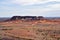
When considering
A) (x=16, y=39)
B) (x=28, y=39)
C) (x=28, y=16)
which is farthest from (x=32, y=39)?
(x=28, y=16)

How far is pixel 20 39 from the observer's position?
26281 millimetres

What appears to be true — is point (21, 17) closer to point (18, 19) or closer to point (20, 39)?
point (18, 19)

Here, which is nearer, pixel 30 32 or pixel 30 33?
pixel 30 33

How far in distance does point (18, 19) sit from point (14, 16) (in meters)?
3.17

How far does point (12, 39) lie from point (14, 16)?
3677cm

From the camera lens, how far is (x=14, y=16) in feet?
205

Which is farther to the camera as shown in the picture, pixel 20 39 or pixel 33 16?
pixel 33 16

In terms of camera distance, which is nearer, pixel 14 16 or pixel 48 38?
pixel 48 38

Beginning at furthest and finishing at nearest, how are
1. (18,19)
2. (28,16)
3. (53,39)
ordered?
(28,16), (18,19), (53,39)

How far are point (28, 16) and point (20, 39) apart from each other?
37904 millimetres

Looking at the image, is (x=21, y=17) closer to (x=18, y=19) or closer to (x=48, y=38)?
(x=18, y=19)

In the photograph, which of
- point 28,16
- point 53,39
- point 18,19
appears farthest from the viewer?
point 28,16

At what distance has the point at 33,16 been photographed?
6334cm

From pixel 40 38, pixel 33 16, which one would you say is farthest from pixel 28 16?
pixel 40 38
